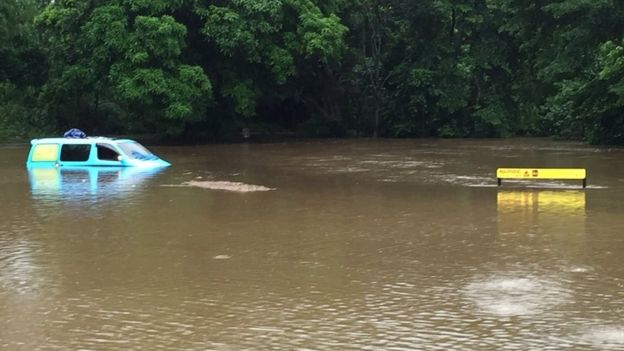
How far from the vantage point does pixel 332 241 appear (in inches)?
443

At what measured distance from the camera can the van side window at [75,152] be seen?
75.6 ft

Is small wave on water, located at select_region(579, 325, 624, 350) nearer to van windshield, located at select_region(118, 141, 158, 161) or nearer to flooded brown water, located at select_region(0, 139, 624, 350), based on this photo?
flooded brown water, located at select_region(0, 139, 624, 350)

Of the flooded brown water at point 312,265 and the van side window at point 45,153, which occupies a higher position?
the van side window at point 45,153

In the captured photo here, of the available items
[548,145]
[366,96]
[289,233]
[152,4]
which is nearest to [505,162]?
[548,145]

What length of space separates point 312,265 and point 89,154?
15098mm

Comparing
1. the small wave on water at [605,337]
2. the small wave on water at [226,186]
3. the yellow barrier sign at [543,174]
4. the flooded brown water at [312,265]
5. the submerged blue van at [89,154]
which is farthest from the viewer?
the submerged blue van at [89,154]

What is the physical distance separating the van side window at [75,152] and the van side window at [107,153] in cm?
39

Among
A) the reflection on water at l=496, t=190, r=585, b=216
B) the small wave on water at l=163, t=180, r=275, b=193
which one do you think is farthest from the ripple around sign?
the small wave on water at l=163, t=180, r=275, b=193

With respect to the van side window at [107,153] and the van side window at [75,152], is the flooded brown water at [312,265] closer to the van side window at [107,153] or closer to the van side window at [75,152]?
the van side window at [107,153]

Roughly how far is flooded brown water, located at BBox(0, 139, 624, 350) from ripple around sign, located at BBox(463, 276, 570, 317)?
23mm

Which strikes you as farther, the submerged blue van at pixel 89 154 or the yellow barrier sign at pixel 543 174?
the submerged blue van at pixel 89 154

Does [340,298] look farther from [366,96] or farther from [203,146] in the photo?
[366,96]

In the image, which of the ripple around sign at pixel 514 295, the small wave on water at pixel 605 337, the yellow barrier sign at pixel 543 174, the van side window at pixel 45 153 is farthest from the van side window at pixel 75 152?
the small wave on water at pixel 605 337

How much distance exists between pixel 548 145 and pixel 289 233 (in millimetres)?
25702
